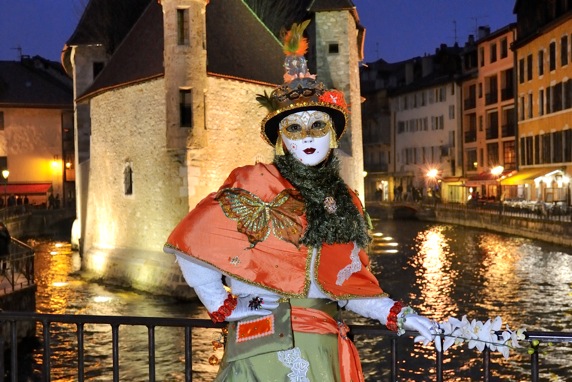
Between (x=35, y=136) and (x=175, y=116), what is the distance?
1475 inches

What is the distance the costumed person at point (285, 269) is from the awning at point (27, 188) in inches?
2231

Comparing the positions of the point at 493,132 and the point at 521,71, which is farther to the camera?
the point at 493,132

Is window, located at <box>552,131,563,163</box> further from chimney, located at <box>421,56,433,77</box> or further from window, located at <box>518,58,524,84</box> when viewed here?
chimney, located at <box>421,56,433,77</box>

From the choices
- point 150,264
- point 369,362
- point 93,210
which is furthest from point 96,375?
point 93,210

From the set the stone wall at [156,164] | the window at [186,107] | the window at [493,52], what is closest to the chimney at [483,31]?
the window at [493,52]

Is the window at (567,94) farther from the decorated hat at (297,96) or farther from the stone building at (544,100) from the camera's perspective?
the decorated hat at (297,96)

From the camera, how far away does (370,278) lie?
4.35 m

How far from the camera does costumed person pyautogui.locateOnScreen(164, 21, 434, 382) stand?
402 centimetres

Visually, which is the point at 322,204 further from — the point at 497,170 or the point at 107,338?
the point at 497,170

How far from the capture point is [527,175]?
155ft

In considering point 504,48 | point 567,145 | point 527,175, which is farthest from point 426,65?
point 567,145

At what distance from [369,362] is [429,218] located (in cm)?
3938

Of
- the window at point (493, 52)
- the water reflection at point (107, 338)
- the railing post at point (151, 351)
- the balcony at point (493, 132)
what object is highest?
the window at point (493, 52)

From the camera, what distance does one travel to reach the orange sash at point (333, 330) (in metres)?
4.06
